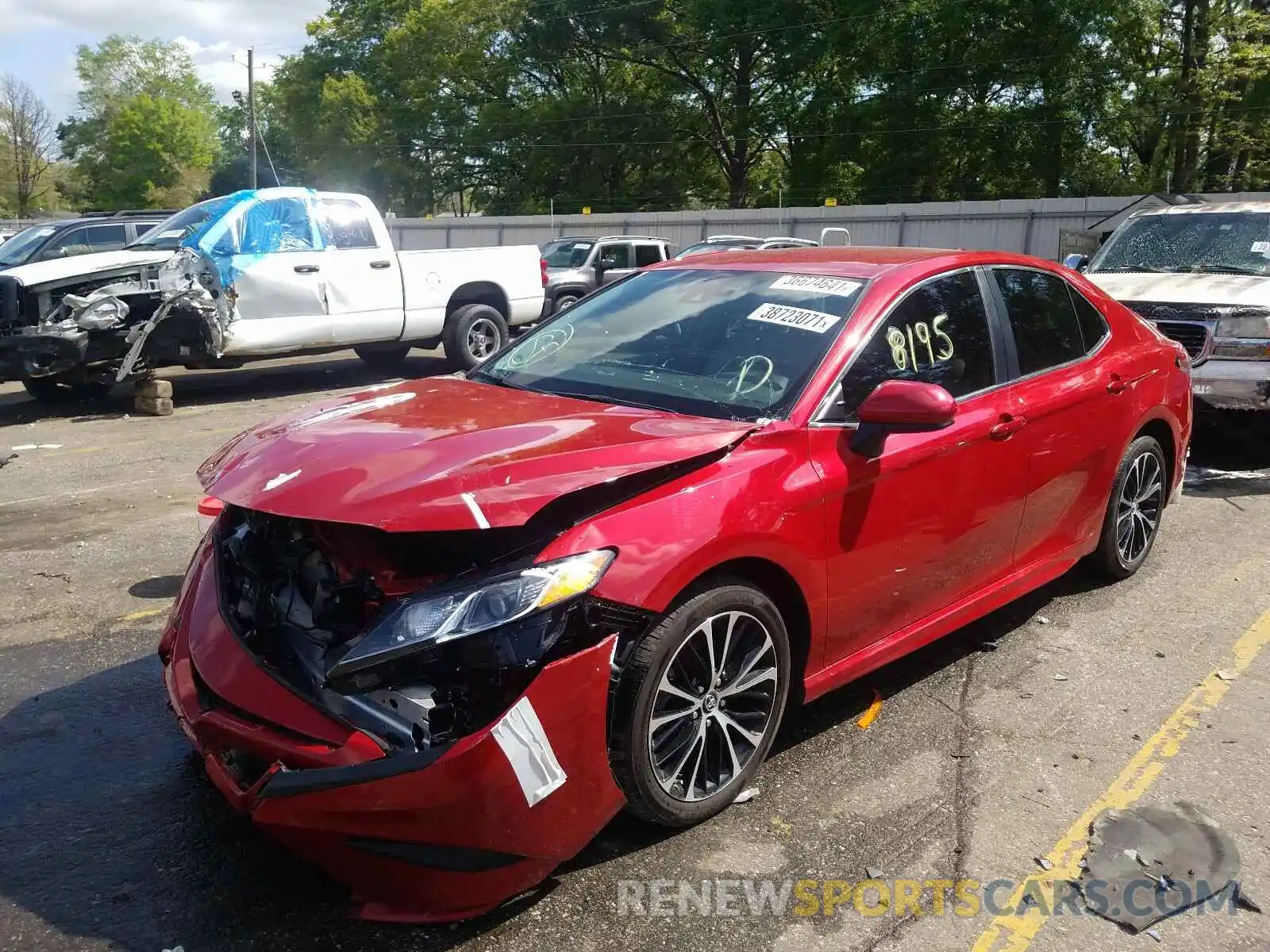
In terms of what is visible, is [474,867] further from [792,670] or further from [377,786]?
[792,670]

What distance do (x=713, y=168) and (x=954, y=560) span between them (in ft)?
169

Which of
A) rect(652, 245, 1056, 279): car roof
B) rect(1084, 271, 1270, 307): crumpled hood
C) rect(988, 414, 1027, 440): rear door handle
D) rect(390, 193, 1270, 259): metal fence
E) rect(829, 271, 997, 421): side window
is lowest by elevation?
rect(988, 414, 1027, 440): rear door handle

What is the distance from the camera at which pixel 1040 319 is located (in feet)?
15.0

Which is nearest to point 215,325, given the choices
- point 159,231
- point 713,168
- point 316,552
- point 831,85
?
point 159,231

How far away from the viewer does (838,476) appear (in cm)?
341

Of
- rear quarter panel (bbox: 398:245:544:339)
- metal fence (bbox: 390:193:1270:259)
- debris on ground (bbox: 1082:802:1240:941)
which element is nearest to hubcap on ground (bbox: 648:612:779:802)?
debris on ground (bbox: 1082:802:1240:941)

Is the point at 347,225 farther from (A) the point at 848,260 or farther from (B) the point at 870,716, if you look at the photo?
(B) the point at 870,716

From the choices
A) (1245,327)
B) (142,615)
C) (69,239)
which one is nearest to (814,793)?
(142,615)

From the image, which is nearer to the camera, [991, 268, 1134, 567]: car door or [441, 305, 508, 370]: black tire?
[991, 268, 1134, 567]: car door

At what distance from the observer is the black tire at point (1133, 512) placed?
5070 mm

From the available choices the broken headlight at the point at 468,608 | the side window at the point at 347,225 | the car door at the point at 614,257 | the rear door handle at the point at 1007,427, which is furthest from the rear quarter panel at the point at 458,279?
the broken headlight at the point at 468,608

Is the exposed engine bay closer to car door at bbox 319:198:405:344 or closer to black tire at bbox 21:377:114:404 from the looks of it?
car door at bbox 319:198:405:344

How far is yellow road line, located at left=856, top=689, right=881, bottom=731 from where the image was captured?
12.8 ft

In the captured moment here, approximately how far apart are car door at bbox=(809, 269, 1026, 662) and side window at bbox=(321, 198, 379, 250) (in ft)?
28.3
